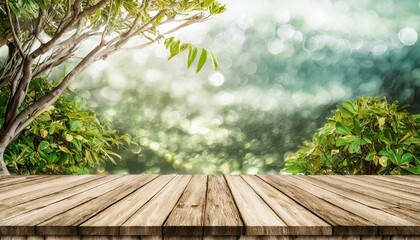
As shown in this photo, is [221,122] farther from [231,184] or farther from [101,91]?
[231,184]

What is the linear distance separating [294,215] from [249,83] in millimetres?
3571

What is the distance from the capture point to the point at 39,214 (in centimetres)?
102

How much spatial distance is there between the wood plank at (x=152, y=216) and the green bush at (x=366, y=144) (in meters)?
1.35

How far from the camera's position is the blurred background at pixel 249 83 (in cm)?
437

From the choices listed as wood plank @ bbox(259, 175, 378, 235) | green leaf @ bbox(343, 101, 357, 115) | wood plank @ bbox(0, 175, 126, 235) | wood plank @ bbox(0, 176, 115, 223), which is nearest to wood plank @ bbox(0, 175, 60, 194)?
wood plank @ bbox(0, 176, 115, 223)

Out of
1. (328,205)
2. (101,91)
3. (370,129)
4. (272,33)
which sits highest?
(272,33)

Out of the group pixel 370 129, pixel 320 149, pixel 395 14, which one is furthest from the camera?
pixel 395 14

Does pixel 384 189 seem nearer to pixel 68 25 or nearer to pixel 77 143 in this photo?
pixel 68 25

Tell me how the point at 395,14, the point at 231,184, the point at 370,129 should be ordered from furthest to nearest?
the point at 395,14
the point at 370,129
the point at 231,184

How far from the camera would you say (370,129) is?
2.44 metres

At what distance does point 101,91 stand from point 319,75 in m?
2.34

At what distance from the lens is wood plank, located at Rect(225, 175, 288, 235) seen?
2.91 feet

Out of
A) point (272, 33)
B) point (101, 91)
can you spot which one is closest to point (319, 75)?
point (272, 33)

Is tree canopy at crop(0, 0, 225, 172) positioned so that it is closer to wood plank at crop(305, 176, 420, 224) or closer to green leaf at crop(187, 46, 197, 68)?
green leaf at crop(187, 46, 197, 68)
